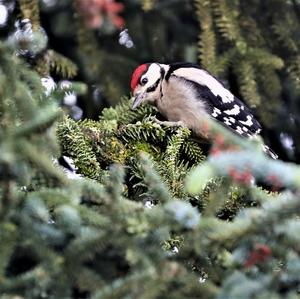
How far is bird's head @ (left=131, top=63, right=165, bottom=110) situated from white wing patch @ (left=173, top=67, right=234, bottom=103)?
155 mm

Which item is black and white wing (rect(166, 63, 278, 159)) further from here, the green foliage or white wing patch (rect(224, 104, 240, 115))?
the green foliage

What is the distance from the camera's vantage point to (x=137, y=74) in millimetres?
4344

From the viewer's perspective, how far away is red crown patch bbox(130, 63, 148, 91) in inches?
170

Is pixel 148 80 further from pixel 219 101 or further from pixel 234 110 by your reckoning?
pixel 234 110

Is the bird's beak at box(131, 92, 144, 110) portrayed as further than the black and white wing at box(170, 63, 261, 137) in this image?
No

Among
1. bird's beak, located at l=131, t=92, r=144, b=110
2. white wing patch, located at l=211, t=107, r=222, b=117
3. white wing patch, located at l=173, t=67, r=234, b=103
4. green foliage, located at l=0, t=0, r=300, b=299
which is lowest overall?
white wing patch, located at l=211, t=107, r=222, b=117

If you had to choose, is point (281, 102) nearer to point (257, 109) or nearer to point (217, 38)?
point (257, 109)

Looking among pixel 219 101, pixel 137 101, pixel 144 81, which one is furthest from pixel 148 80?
pixel 137 101

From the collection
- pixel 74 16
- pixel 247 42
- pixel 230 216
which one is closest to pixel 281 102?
pixel 247 42

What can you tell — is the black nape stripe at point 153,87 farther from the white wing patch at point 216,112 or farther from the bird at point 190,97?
the white wing patch at point 216,112

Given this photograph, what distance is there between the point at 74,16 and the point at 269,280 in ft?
10.1

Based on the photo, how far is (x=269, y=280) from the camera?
Result: 1639 millimetres

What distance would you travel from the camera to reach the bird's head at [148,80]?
4309 mm

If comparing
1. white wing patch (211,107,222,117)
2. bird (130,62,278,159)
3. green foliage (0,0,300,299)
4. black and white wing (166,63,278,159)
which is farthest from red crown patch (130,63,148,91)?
green foliage (0,0,300,299)
